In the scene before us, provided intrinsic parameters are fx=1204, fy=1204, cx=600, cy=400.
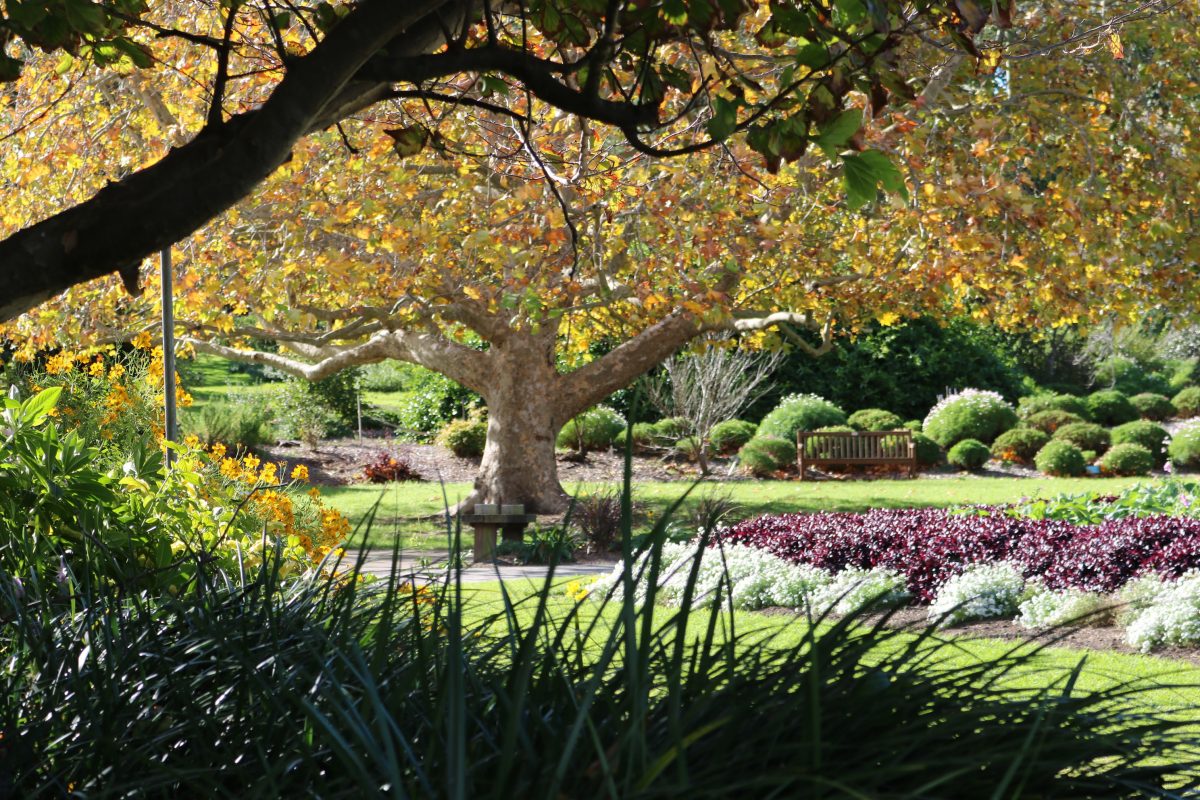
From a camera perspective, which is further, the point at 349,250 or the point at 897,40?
the point at 349,250

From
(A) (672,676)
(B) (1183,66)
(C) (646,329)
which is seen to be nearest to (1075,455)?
(C) (646,329)

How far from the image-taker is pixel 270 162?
2.53m

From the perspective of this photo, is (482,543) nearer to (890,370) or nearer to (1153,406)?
(890,370)

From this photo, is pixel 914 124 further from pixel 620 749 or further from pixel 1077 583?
pixel 620 749

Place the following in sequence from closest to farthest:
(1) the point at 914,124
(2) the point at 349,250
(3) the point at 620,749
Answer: (3) the point at 620,749, (1) the point at 914,124, (2) the point at 349,250

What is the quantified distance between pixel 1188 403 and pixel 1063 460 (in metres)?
6.93

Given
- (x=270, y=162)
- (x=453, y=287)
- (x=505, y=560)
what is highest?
(x=453, y=287)

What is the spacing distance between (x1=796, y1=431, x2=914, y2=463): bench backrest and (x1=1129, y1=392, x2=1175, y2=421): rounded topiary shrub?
6874 millimetres

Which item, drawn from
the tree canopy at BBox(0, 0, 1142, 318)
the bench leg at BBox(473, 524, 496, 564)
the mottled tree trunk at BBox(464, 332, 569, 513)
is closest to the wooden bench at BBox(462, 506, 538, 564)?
the bench leg at BBox(473, 524, 496, 564)

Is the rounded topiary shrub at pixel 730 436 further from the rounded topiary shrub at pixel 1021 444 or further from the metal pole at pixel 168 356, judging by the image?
the metal pole at pixel 168 356

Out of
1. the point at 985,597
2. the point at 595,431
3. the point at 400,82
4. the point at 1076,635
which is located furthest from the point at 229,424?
the point at 400,82

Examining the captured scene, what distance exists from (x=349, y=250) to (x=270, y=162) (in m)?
8.71

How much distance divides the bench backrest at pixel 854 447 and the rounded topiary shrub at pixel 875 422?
121 cm

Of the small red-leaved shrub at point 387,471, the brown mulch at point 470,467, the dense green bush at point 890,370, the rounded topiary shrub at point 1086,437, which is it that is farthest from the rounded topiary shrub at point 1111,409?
the small red-leaved shrub at point 387,471
